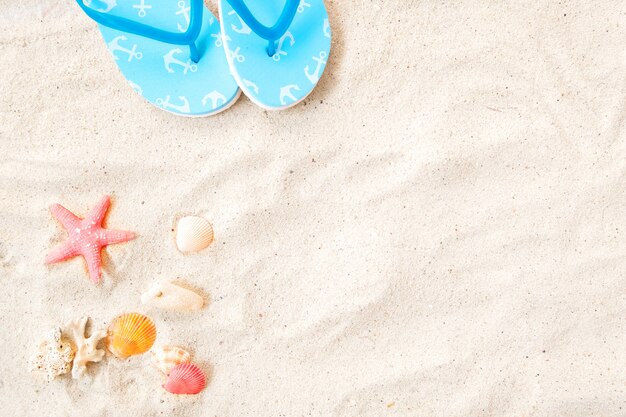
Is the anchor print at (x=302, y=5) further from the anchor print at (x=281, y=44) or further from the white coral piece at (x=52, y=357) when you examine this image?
the white coral piece at (x=52, y=357)


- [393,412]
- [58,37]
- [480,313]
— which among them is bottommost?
[393,412]

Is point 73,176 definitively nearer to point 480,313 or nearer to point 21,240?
point 21,240

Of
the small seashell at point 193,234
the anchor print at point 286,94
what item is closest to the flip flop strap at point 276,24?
the anchor print at point 286,94

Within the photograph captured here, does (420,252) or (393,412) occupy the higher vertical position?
(420,252)

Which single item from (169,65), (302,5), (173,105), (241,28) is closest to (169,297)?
(173,105)

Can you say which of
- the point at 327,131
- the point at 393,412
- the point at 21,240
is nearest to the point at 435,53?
the point at 327,131

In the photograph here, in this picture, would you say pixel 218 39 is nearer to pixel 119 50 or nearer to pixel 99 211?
pixel 119 50

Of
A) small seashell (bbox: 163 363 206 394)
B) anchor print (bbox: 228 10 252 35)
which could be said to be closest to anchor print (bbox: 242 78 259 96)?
anchor print (bbox: 228 10 252 35)
